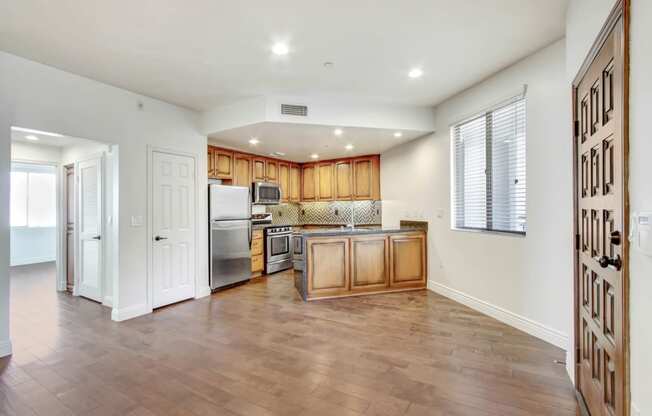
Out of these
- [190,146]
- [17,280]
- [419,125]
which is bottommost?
[17,280]

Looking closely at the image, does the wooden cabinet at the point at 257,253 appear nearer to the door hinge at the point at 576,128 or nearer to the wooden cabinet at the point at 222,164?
the wooden cabinet at the point at 222,164

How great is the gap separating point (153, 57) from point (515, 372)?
3.96 meters

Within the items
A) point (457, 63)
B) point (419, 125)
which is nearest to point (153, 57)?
point (457, 63)

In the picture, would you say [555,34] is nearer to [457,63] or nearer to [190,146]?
[457,63]

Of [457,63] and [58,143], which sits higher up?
[457,63]

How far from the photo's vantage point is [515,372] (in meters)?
2.25

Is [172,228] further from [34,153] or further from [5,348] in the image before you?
[34,153]

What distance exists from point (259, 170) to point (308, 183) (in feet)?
4.13

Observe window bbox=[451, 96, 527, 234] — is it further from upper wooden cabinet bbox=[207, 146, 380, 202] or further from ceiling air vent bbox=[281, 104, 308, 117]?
upper wooden cabinet bbox=[207, 146, 380, 202]

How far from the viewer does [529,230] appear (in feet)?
9.57

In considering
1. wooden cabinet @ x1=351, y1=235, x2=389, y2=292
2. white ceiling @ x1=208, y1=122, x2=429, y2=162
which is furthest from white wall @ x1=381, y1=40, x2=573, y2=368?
white ceiling @ x1=208, y1=122, x2=429, y2=162

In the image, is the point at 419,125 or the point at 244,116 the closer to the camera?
the point at 244,116

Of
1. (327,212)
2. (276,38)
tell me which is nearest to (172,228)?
(276,38)

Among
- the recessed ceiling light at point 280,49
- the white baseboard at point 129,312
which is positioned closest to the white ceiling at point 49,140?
the white baseboard at point 129,312
